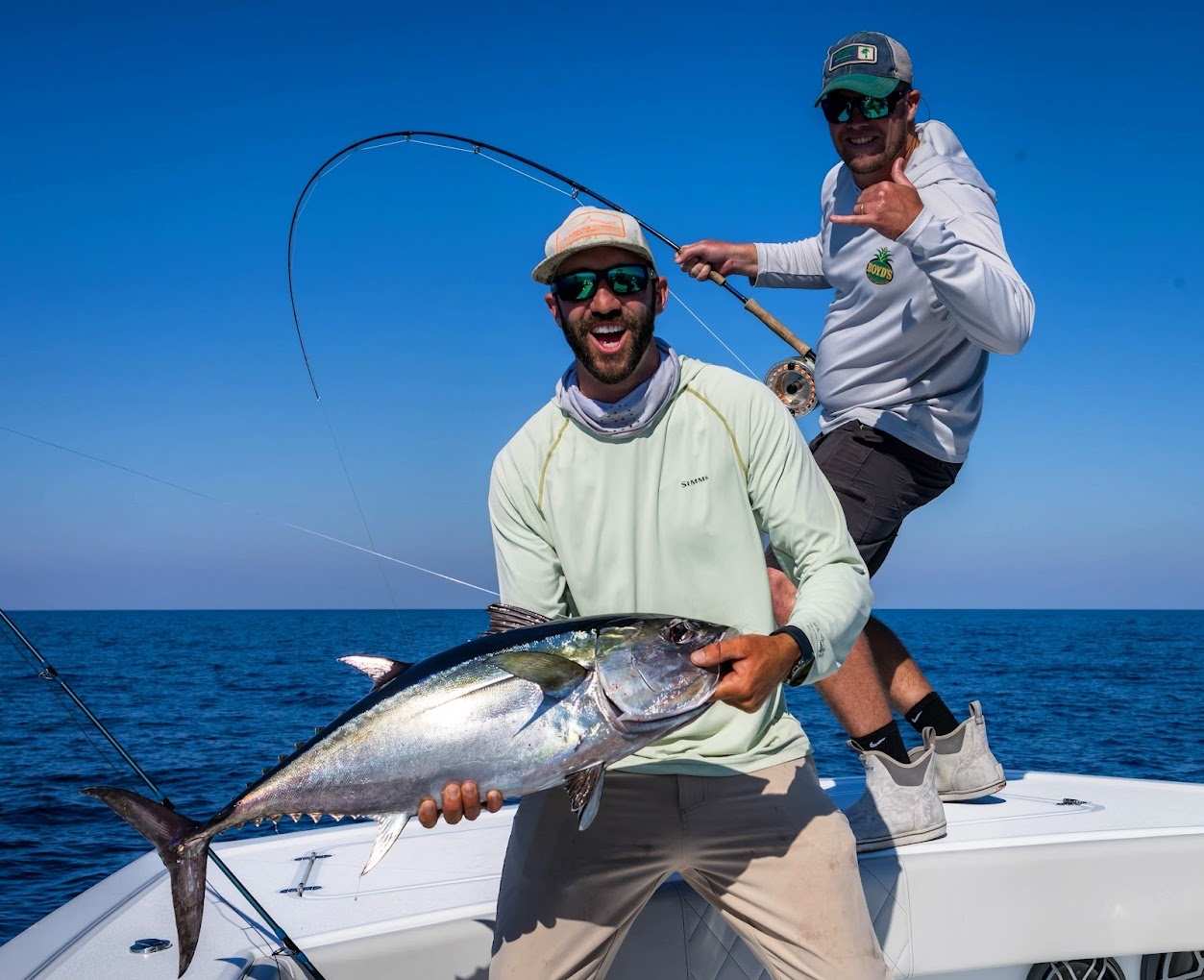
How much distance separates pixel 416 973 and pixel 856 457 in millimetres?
2339

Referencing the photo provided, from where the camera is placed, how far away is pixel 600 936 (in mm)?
2914

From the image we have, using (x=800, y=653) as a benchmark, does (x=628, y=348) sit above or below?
above

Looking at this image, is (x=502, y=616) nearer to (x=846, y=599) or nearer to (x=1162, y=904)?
(x=846, y=599)

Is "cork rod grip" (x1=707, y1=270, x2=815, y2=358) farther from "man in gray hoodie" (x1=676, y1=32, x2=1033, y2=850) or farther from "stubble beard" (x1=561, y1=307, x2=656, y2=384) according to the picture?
"stubble beard" (x1=561, y1=307, x2=656, y2=384)

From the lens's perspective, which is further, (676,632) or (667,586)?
(667,586)

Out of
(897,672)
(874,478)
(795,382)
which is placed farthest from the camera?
(795,382)

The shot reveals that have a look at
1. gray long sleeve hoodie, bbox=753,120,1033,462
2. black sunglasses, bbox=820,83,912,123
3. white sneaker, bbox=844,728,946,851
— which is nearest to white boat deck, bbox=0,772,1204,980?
white sneaker, bbox=844,728,946,851

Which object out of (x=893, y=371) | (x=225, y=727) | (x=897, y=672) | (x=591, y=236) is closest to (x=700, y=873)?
(x=897, y=672)

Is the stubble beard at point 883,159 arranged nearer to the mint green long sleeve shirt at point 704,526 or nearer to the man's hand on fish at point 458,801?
the mint green long sleeve shirt at point 704,526

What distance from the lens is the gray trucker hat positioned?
382 cm

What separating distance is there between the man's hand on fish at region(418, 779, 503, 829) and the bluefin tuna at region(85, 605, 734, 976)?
0.02 metres

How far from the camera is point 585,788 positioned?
102 inches

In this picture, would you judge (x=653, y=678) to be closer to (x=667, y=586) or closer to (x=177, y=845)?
(x=667, y=586)

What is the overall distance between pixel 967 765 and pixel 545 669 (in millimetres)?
2571
